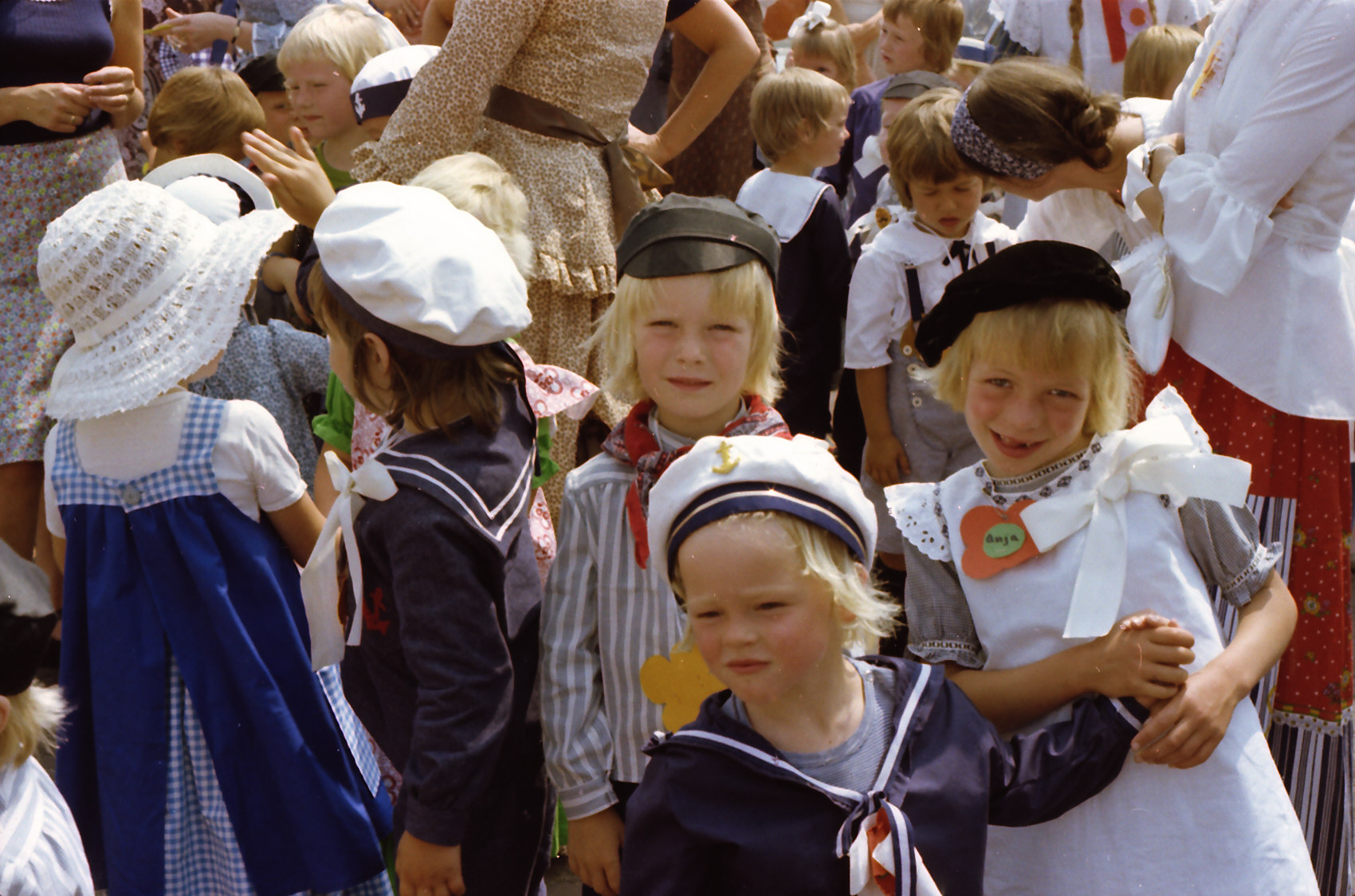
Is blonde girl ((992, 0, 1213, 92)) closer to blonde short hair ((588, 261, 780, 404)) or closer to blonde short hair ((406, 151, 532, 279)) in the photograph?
blonde short hair ((406, 151, 532, 279))

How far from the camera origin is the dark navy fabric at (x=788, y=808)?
1.61 metres

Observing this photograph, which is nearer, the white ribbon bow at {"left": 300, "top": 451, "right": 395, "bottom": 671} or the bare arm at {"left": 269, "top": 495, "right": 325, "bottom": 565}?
the white ribbon bow at {"left": 300, "top": 451, "right": 395, "bottom": 671}

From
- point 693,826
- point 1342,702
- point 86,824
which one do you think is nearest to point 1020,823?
point 693,826

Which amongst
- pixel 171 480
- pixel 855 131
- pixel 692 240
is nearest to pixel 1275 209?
pixel 692 240

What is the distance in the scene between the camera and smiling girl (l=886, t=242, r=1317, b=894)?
6.16 feet

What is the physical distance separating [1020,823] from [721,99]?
9.81 ft

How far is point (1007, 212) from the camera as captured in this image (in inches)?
215

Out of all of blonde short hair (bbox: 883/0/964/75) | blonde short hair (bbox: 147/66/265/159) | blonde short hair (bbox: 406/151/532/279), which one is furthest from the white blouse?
blonde short hair (bbox: 147/66/265/159)

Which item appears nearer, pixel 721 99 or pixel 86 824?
pixel 86 824

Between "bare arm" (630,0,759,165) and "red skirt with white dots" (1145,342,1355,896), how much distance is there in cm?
214

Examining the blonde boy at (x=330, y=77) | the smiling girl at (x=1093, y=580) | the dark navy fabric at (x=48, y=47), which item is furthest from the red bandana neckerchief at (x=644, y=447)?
the dark navy fabric at (x=48, y=47)

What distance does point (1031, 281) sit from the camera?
202cm

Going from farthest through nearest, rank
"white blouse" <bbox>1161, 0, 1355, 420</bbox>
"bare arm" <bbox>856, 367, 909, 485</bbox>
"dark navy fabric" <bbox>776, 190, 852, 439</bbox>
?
1. "dark navy fabric" <bbox>776, 190, 852, 439</bbox>
2. "bare arm" <bbox>856, 367, 909, 485</bbox>
3. "white blouse" <bbox>1161, 0, 1355, 420</bbox>

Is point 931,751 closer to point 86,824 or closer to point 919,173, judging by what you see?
point 86,824
